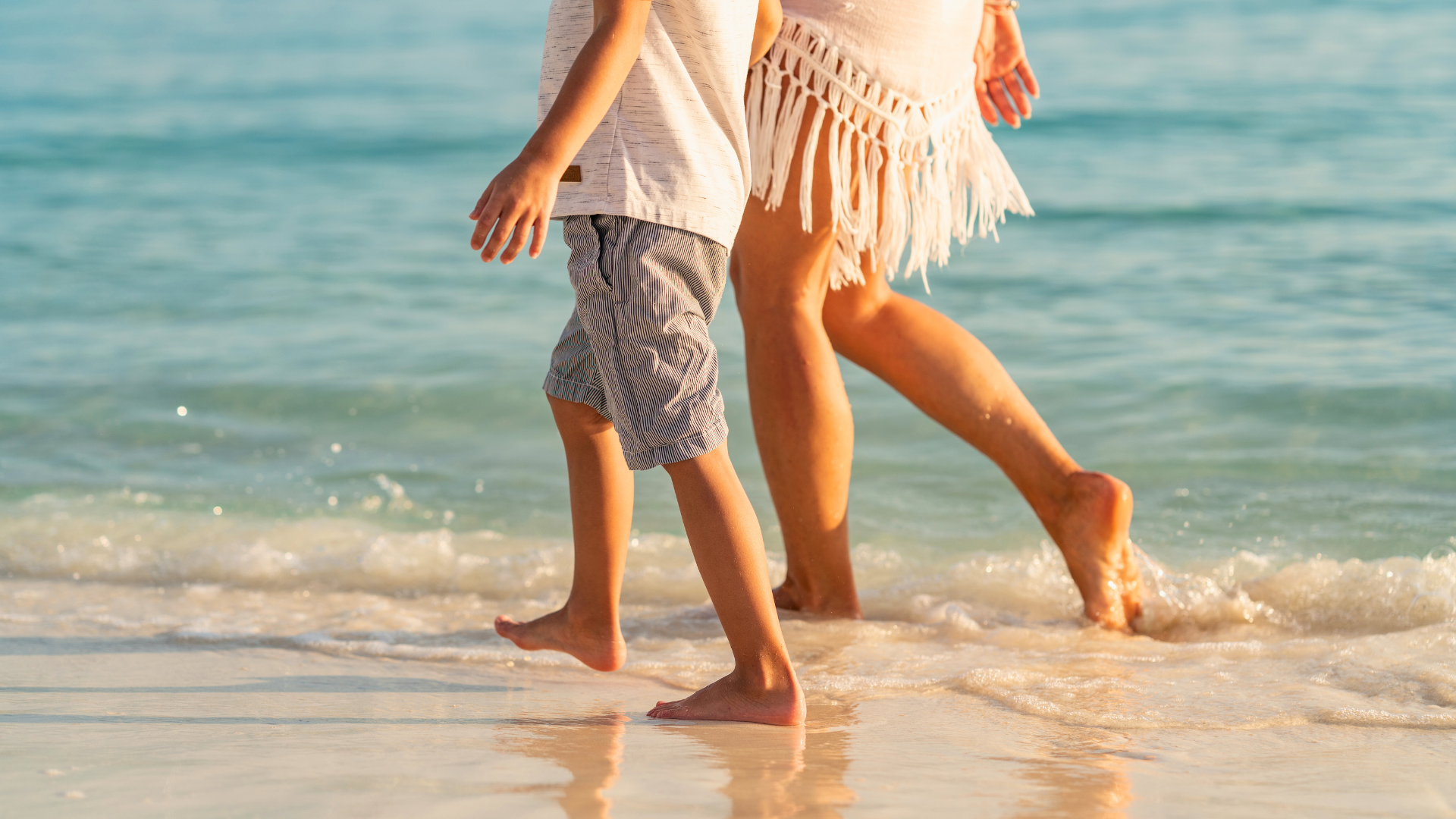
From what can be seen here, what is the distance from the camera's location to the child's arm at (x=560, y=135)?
A: 59.9 inches

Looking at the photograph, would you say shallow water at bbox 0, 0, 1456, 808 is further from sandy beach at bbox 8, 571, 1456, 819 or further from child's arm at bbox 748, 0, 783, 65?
child's arm at bbox 748, 0, 783, 65

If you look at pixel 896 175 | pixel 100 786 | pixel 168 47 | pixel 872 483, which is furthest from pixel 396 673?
pixel 168 47

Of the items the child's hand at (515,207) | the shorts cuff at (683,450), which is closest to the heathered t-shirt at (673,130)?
the child's hand at (515,207)

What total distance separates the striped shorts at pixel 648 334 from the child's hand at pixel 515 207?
0.14 meters

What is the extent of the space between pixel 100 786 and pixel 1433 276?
5286mm

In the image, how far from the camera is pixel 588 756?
1561 millimetres

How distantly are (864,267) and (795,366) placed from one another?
248 mm

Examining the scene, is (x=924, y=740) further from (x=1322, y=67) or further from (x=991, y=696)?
(x=1322, y=67)

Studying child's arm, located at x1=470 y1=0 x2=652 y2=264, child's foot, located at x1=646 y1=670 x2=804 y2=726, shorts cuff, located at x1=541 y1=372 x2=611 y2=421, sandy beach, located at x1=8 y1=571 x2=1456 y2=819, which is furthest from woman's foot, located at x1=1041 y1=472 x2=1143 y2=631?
child's arm, located at x1=470 y1=0 x2=652 y2=264

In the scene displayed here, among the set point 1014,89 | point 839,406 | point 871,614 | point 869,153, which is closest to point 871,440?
point 871,614

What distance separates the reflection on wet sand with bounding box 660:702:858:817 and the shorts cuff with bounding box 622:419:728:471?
1.17 ft

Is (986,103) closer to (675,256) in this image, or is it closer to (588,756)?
A: (675,256)

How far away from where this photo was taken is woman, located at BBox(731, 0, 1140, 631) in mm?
2164

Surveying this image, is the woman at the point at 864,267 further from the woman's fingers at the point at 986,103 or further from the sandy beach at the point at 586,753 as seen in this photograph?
the sandy beach at the point at 586,753
